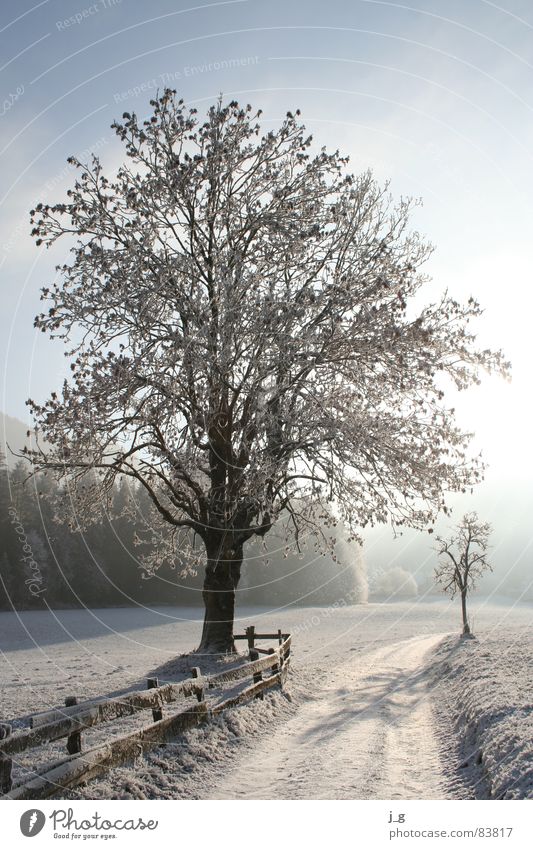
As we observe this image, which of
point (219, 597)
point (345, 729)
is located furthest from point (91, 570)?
point (345, 729)

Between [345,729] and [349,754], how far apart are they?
212cm

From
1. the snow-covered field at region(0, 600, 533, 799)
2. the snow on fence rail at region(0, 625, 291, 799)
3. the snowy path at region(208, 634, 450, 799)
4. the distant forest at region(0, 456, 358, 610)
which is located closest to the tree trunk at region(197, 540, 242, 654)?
the snow-covered field at region(0, 600, 533, 799)

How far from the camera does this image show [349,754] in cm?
894

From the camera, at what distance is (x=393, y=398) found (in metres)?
16.1

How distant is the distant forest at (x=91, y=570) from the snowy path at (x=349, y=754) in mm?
39527

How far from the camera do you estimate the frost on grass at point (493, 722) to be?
22.5 ft

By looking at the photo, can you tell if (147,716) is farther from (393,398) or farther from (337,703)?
(393,398)
